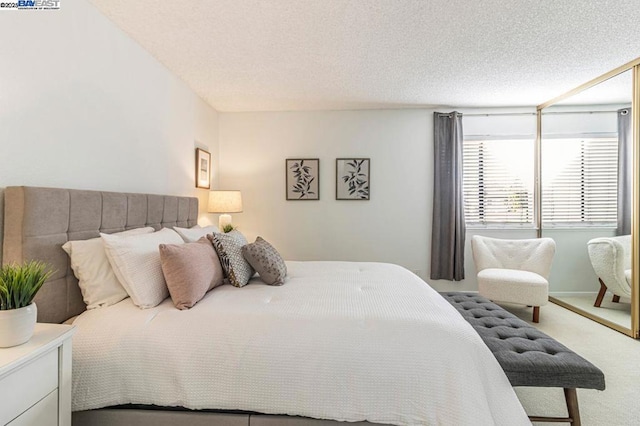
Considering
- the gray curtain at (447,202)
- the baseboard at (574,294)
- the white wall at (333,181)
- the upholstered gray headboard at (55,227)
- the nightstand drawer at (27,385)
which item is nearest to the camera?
the nightstand drawer at (27,385)

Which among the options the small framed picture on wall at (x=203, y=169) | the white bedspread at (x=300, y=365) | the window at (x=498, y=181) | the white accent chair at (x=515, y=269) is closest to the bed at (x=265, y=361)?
the white bedspread at (x=300, y=365)

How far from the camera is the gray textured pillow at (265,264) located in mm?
1967

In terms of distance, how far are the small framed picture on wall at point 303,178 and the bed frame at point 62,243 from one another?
237cm

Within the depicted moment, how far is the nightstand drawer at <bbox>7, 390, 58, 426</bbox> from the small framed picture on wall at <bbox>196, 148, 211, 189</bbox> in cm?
259

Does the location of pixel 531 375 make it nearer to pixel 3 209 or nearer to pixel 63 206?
pixel 63 206

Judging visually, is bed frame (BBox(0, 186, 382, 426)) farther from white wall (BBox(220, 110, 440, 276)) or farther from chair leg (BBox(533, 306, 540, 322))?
chair leg (BBox(533, 306, 540, 322))

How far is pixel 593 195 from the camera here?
3338 millimetres

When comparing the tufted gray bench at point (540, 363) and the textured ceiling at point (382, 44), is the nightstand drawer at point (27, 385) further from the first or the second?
the textured ceiling at point (382, 44)

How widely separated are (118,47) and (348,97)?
2283 millimetres

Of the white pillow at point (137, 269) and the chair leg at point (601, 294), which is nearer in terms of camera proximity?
the white pillow at point (137, 269)

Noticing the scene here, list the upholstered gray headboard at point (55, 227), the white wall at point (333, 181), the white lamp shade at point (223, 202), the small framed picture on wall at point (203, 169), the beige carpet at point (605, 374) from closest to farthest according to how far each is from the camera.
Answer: the upholstered gray headboard at point (55, 227) < the beige carpet at point (605, 374) < the small framed picture on wall at point (203, 169) < the white lamp shade at point (223, 202) < the white wall at point (333, 181)

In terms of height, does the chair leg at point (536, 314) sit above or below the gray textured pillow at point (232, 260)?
below

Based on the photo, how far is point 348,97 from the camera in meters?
3.55

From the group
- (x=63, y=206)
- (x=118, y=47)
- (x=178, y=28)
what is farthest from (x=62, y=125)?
(x=178, y=28)
